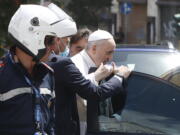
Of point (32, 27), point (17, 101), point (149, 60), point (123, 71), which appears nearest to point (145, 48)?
point (149, 60)

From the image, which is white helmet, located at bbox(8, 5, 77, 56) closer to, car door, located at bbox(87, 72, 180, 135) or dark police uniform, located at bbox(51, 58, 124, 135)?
dark police uniform, located at bbox(51, 58, 124, 135)

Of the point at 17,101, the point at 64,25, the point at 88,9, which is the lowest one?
the point at 88,9

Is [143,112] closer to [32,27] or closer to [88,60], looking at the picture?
[88,60]

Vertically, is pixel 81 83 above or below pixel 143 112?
above

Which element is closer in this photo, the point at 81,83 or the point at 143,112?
the point at 81,83

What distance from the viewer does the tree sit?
2578 cm

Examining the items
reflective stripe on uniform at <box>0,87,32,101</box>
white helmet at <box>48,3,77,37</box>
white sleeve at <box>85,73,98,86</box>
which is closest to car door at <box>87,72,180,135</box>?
white sleeve at <box>85,73,98,86</box>

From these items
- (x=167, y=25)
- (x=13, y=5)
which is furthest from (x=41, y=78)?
(x=167, y=25)

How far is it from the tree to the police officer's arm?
70.8 ft

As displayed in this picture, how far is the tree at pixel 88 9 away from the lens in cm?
2578

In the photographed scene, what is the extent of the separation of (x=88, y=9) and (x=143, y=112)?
24.1 m

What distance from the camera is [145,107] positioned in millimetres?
3975

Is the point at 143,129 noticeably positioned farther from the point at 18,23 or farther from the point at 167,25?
the point at 167,25

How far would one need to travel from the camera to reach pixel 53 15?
3.03 meters
